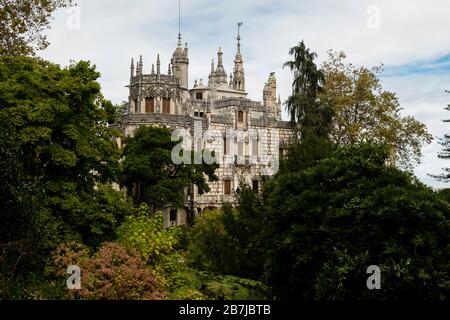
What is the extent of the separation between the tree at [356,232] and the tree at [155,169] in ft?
103

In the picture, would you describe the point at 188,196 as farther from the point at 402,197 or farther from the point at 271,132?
the point at 402,197

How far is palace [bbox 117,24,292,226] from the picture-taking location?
186ft

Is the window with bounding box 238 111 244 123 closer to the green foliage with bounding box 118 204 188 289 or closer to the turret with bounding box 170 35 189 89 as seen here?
the turret with bounding box 170 35 189 89

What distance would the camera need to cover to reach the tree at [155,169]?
4756cm

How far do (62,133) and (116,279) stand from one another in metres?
8.46

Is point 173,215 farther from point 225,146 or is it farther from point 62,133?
point 62,133

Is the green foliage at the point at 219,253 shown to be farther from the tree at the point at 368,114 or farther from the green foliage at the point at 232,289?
the tree at the point at 368,114

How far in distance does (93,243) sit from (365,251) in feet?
31.1

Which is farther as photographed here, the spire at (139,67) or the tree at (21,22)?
the spire at (139,67)

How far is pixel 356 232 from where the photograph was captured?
14.6 m

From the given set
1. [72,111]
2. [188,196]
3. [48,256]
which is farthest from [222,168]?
[48,256]

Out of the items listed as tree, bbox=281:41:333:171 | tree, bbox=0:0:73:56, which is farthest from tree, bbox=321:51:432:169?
tree, bbox=0:0:73:56

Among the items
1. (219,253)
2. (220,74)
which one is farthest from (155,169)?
(220,74)

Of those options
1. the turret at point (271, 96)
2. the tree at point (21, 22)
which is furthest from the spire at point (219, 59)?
the tree at point (21, 22)
